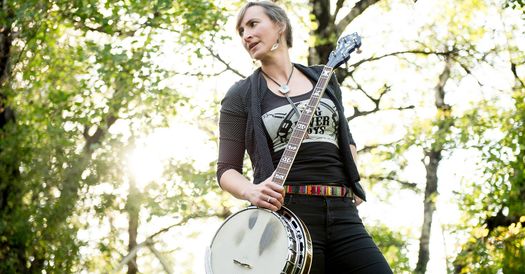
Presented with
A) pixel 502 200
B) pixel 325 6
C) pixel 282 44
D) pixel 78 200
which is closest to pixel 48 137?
pixel 78 200

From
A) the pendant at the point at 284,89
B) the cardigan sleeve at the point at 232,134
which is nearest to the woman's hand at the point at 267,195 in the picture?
the cardigan sleeve at the point at 232,134

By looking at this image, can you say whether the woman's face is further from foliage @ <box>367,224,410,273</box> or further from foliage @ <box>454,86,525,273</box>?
foliage @ <box>367,224,410,273</box>

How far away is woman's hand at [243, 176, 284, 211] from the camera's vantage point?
332 cm

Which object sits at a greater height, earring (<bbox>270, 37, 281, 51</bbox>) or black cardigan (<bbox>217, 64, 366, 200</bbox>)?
earring (<bbox>270, 37, 281, 51</bbox>)

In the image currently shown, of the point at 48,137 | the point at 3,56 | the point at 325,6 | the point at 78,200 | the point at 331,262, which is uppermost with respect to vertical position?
the point at 325,6

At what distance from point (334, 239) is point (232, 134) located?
0.62 metres

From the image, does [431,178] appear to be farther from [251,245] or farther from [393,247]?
[251,245]

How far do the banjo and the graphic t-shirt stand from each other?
9 cm

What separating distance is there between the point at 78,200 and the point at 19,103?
1.88 m

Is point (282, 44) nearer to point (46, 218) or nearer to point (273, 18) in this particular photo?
point (273, 18)

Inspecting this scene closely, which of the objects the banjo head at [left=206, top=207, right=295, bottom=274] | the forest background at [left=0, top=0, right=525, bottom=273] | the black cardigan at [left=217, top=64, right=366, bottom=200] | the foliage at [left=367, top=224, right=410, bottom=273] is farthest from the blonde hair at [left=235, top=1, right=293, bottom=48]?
the foliage at [left=367, top=224, right=410, bottom=273]

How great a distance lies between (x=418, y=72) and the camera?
1747 cm

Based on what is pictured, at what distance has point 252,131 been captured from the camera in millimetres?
3604

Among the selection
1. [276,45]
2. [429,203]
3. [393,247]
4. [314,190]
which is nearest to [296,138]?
[314,190]
